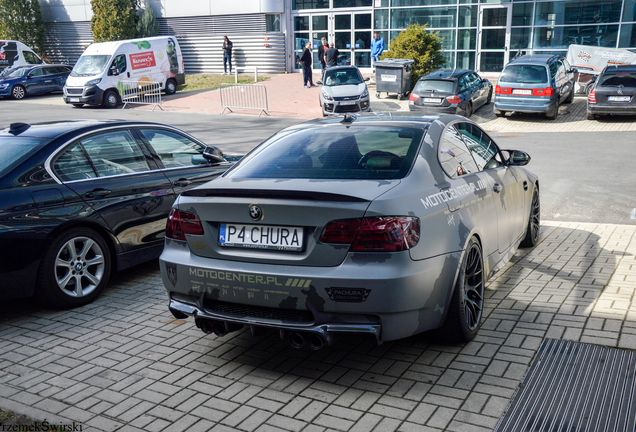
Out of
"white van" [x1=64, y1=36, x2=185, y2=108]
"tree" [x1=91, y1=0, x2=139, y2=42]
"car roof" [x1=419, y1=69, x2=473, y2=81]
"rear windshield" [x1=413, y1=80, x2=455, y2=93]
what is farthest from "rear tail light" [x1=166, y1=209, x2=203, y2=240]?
"tree" [x1=91, y1=0, x2=139, y2=42]

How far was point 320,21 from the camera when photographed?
110ft

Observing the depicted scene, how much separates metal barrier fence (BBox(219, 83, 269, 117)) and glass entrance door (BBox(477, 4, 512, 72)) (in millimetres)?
10989

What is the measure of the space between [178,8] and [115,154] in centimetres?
3353

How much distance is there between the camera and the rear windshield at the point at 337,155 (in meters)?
3.89

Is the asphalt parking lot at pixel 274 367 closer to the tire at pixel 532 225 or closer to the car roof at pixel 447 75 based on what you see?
the tire at pixel 532 225

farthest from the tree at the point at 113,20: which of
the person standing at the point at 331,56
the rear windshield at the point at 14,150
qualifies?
the rear windshield at the point at 14,150

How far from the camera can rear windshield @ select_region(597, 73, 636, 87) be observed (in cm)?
1823

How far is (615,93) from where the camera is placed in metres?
18.3

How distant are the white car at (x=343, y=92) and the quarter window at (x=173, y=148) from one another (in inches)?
534

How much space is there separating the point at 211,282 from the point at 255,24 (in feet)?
108

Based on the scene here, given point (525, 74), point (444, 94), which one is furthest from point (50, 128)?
point (525, 74)

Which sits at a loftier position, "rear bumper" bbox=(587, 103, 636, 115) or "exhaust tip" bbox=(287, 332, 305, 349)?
"exhaust tip" bbox=(287, 332, 305, 349)

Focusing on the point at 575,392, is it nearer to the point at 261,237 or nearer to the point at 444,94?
the point at 261,237

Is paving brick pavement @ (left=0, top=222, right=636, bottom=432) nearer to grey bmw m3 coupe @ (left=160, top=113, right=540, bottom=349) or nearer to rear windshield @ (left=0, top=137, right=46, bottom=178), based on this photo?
grey bmw m3 coupe @ (left=160, top=113, right=540, bottom=349)
